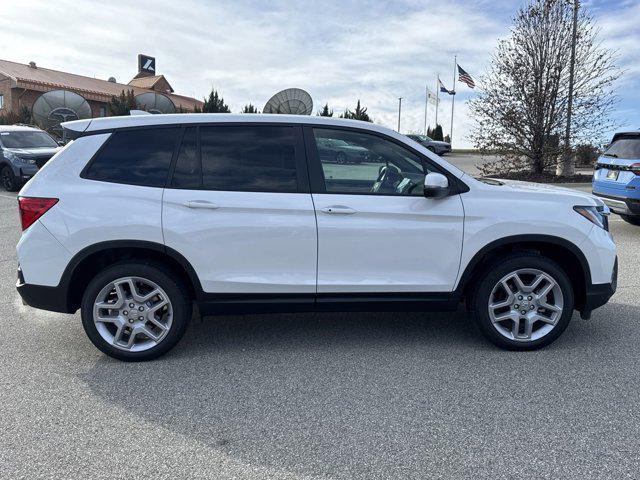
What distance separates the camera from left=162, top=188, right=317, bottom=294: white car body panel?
146 inches

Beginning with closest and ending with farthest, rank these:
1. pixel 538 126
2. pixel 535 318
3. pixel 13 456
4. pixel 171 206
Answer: pixel 13 456 → pixel 171 206 → pixel 535 318 → pixel 538 126

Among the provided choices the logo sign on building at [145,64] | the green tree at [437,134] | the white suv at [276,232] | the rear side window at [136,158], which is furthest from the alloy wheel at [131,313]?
the logo sign on building at [145,64]

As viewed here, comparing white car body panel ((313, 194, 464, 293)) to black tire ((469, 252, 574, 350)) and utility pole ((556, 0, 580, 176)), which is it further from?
utility pole ((556, 0, 580, 176))

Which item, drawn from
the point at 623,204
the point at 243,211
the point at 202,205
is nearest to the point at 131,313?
the point at 202,205

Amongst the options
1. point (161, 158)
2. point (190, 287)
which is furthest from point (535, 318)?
point (161, 158)

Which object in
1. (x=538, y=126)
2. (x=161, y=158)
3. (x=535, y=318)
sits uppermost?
(x=538, y=126)

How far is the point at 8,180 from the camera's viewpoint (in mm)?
14922

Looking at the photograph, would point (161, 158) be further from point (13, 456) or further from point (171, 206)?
point (13, 456)

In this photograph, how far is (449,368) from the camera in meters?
3.76

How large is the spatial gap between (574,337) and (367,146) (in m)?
2.37

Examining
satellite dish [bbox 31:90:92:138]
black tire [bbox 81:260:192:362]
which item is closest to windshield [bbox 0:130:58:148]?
black tire [bbox 81:260:192:362]

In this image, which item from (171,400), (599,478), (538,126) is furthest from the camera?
(538,126)

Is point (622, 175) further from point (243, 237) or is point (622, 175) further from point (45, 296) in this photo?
point (45, 296)

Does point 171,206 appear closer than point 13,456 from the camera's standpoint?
No
